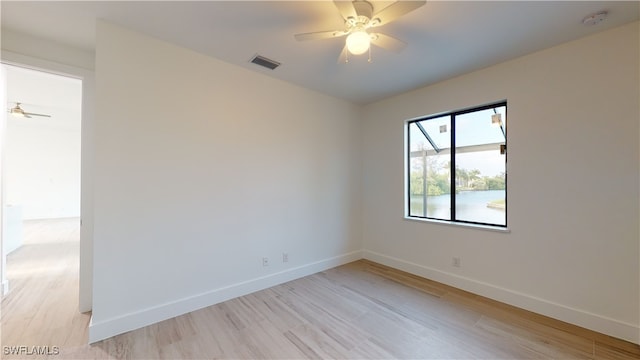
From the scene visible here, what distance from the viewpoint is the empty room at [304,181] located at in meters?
2.06

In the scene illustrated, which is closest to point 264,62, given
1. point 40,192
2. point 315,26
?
point 315,26

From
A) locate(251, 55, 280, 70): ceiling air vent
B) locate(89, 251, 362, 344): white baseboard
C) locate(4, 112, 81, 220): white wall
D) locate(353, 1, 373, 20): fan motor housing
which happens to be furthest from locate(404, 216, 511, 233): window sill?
locate(4, 112, 81, 220): white wall

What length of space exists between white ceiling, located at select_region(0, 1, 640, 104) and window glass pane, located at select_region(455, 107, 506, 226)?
0.71 meters

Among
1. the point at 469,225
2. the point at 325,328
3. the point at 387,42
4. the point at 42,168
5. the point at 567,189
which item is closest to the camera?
the point at 387,42

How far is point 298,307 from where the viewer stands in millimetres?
2686

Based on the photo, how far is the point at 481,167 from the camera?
125 inches

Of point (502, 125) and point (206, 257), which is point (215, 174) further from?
point (502, 125)

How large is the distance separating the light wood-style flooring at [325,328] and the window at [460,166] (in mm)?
1051

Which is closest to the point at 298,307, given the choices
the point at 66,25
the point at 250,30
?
the point at 250,30

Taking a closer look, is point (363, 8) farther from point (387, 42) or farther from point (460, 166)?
point (460, 166)

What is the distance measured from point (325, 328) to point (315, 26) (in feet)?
8.93

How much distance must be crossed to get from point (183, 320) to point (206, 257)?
610 millimetres

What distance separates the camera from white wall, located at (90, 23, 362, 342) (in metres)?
2.21

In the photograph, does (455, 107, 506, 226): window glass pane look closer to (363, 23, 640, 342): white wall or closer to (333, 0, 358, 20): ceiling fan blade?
→ (363, 23, 640, 342): white wall
